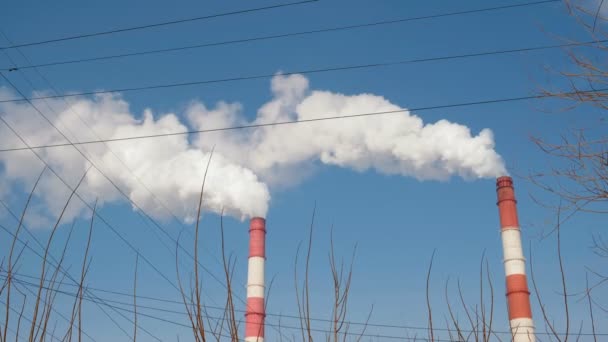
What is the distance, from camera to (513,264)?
22.5 meters

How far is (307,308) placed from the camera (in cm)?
236

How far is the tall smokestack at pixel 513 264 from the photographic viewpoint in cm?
2131

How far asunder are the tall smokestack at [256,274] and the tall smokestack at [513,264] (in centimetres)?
928

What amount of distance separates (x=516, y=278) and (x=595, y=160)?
20.4 meters

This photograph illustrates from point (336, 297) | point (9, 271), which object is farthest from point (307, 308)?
point (9, 271)

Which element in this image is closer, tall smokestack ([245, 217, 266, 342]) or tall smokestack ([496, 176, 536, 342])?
tall smokestack ([496, 176, 536, 342])

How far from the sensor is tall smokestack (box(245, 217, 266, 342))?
23.8 meters

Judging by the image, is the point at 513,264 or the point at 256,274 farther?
the point at 256,274

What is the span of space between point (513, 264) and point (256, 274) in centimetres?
982

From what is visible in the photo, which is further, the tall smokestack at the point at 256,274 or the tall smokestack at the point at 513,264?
the tall smokestack at the point at 256,274

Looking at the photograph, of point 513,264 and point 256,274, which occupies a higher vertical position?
point 256,274

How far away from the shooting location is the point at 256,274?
24.7m

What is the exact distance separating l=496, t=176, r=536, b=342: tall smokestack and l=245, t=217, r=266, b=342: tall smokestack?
30.4ft

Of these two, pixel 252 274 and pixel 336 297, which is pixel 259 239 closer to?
pixel 252 274
